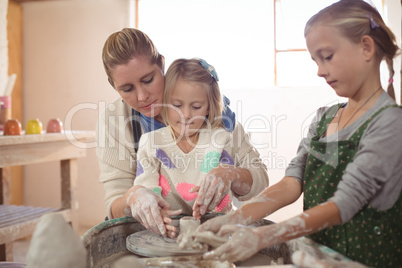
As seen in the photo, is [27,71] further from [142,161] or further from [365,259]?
[365,259]

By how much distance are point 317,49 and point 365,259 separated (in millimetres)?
577

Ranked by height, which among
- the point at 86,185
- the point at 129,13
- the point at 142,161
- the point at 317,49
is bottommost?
the point at 86,185

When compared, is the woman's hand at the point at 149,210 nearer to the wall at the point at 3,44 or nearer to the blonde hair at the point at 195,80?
the blonde hair at the point at 195,80

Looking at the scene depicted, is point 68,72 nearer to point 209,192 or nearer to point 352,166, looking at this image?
point 209,192

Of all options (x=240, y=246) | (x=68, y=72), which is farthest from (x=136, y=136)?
(x=68, y=72)

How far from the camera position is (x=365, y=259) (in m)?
1.05

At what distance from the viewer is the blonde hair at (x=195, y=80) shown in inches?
66.0

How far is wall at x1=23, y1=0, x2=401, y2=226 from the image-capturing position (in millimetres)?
3699

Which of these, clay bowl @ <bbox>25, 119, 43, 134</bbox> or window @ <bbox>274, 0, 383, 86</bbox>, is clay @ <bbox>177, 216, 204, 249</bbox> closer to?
clay bowl @ <bbox>25, 119, 43, 134</bbox>

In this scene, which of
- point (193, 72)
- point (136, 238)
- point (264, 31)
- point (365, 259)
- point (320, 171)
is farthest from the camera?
point (264, 31)

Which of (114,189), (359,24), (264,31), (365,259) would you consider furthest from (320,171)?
(264,31)

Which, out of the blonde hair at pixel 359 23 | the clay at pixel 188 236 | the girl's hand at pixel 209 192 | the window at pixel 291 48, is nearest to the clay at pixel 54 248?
the clay at pixel 188 236

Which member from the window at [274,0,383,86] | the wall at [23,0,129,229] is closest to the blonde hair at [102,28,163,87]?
the window at [274,0,383,86]

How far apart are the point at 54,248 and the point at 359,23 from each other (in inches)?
37.5
